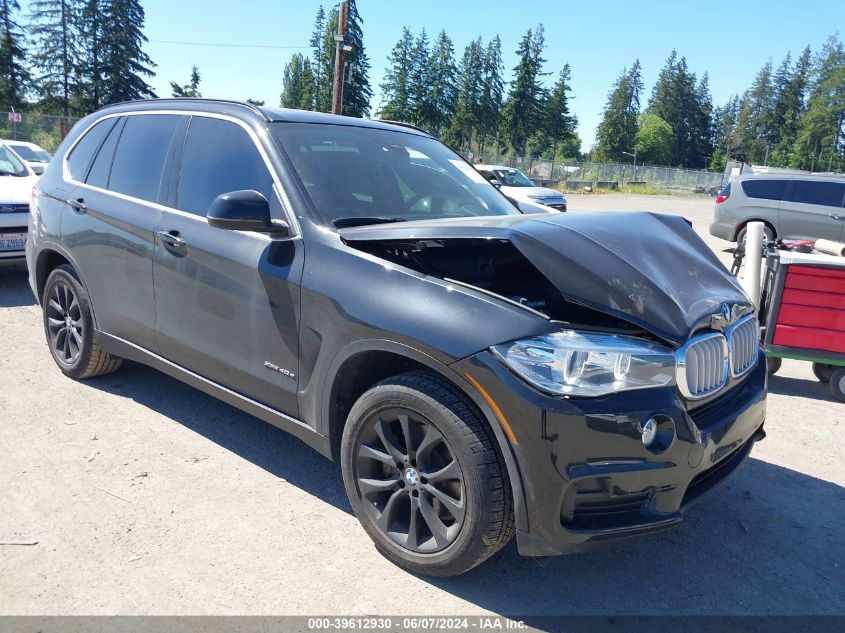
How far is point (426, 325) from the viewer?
2.62 meters

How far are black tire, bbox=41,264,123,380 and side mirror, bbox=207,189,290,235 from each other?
1.95 m

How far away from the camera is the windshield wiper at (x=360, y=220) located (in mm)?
3245

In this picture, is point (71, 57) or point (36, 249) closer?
point (36, 249)

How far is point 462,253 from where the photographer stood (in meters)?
3.16

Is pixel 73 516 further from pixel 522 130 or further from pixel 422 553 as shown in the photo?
pixel 522 130

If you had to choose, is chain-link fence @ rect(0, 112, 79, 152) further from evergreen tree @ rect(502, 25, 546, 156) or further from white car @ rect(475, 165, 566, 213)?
evergreen tree @ rect(502, 25, 546, 156)

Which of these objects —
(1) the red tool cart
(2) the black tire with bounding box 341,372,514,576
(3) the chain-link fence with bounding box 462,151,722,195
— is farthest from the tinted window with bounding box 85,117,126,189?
(3) the chain-link fence with bounding box 462,151,722,195

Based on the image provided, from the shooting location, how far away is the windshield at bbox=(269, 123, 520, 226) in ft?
11.2

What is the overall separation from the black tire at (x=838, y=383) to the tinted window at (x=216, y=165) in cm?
475

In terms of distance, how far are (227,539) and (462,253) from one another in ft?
5.58

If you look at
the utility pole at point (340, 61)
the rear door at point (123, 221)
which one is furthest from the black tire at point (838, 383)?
the utility pole at point (340, 61)

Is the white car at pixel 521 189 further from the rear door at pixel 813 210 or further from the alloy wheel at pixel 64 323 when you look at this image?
the alloy wheel at pixel 64 323

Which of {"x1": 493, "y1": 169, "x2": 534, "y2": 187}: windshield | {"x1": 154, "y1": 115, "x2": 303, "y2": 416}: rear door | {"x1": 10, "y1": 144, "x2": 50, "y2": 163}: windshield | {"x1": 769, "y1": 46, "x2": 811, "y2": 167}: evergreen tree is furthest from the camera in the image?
{"x1": 769, "y1": 46, "x2": 811, "y2": 167}: evergreen tree

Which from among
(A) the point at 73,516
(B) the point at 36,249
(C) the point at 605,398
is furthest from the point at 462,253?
(B) the point at 36,249
